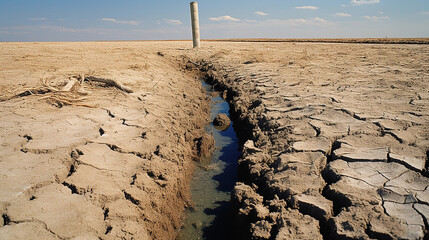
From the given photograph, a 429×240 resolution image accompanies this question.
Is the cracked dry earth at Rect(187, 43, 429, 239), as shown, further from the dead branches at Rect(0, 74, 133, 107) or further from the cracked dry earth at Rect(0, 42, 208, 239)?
the dead branches at Rect(0, 74, 133, 107)

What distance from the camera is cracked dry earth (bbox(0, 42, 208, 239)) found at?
1485 millimetres

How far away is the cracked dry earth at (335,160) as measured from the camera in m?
1.49

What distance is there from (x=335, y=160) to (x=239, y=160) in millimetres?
901

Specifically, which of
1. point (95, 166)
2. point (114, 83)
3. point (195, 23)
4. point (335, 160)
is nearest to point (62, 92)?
point (114, 83)

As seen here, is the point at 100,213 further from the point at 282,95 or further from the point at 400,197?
the point at 282,95

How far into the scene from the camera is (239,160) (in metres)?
2.56

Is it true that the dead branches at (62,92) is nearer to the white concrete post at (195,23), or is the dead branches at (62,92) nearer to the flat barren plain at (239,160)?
the flat barren plain at (239,160)

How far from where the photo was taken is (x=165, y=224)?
1.88 metres

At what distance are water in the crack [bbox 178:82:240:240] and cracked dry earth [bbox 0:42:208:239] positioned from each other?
0.35 feet

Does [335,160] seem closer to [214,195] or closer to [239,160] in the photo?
[239,160]

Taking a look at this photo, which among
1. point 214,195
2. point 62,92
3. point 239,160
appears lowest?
point 214,195

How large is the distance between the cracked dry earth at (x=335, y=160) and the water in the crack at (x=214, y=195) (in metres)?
0.19

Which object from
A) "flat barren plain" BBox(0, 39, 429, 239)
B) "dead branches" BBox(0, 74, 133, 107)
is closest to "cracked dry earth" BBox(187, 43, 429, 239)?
"flat barren plain" BBox(0, 39, 429, 239)

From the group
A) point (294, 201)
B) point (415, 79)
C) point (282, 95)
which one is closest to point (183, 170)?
point (294, 201)
